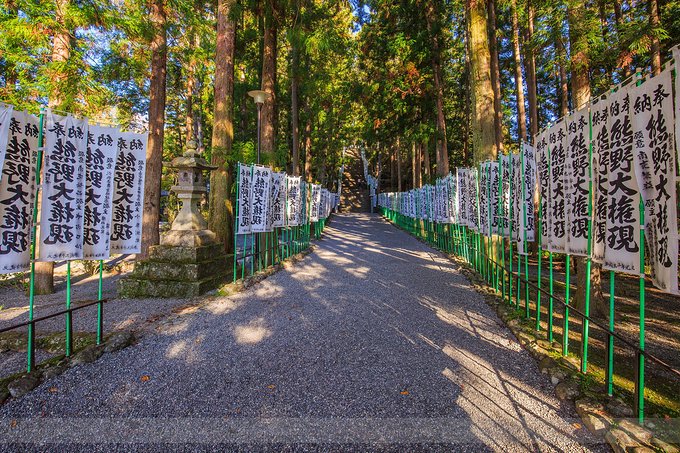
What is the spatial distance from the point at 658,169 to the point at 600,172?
24.6 inches

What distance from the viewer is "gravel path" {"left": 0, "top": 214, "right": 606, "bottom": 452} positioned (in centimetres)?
218

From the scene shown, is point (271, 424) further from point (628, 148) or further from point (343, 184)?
point (343, 184)

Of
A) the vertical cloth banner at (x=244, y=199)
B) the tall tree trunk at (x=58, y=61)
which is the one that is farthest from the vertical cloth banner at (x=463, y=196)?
the tall tree trunk at (x=58, y=61)

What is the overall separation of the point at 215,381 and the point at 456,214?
291 inches

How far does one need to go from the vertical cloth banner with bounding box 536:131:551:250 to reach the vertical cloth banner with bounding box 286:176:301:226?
20.3ft

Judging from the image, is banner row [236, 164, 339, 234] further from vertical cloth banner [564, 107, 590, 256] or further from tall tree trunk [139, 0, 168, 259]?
vertical cloth banner [564, 107, 590, 256]

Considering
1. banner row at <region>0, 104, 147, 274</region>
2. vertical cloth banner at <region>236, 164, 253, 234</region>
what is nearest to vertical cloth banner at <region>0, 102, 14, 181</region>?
banner row at <region>0, 104, 147, 274</region>

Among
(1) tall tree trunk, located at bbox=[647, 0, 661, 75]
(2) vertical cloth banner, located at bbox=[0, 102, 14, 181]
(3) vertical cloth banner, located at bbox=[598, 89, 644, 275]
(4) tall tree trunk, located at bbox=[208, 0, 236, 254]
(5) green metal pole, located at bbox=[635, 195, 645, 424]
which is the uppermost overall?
(1) tall tree trunk, located at bbox=[647, 0, 661, 75]

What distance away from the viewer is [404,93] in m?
12.0

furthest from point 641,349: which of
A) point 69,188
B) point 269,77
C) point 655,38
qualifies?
point 269,77

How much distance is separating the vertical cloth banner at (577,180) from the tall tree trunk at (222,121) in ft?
21.0

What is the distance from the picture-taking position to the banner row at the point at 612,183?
6.49 ft

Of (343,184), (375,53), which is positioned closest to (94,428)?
(375,53)

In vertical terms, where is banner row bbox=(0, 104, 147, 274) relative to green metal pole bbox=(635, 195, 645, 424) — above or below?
above
